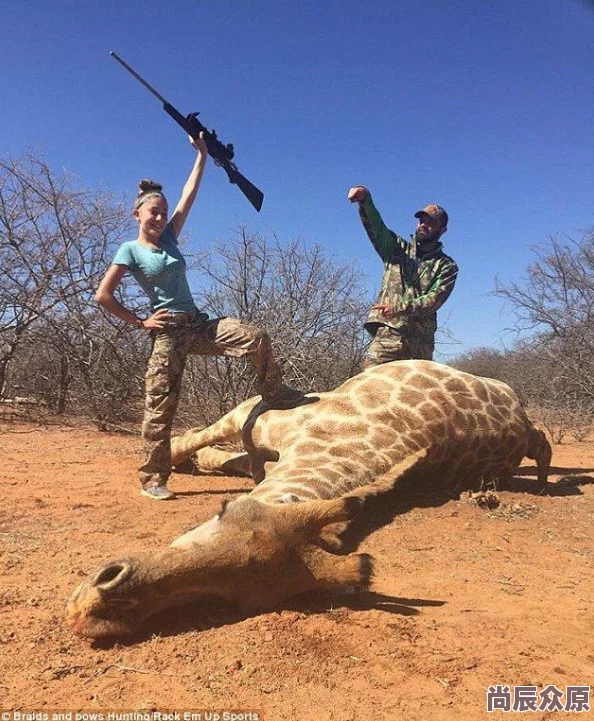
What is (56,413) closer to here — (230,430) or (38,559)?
(230,430)

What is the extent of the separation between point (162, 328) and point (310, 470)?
162cm

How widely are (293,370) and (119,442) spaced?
7.71ft

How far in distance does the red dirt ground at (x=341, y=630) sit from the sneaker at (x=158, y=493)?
22cm

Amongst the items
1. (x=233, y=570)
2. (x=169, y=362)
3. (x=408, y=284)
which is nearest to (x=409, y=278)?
(x=408, y=284)

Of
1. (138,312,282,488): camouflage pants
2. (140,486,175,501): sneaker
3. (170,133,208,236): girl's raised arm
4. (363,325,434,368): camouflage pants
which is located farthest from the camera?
(363,325,434,368): camouflage pants

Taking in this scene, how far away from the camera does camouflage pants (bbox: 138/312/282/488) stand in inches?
180

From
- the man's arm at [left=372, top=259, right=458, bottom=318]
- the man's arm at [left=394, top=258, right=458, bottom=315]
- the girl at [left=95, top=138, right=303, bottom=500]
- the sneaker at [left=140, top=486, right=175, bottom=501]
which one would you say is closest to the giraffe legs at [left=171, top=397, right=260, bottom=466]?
the girl at [left=95, top=138, right=303, bottom=500]

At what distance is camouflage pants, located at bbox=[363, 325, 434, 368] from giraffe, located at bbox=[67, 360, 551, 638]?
24.3 inches

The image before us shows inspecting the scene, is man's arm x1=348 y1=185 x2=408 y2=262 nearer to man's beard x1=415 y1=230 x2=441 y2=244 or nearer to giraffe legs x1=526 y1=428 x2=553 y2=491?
man's beard x1=415 y1=230 x2=441 y2=244

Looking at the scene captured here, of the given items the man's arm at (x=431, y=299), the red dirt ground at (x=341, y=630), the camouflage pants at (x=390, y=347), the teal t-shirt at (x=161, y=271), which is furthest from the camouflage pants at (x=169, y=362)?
the man's arm at (x=431, y=299)

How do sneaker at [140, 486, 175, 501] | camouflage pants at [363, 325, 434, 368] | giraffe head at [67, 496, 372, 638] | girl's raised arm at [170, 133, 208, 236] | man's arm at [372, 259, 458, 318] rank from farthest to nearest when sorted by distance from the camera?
camouflage pants at [363, 325, 434, 368]
man's arm at [372, 259, 458, 318]
girl's raised arm at [170, 133, 208, 236]
sneaker at [140, 486, 175, 501]
giraffe head at [67, 496, 372, 638]

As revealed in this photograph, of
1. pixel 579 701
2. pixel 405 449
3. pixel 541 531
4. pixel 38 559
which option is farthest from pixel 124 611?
pixel 541 531

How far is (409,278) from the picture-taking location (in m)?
5.57

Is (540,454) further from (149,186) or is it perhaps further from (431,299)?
(149,186)
